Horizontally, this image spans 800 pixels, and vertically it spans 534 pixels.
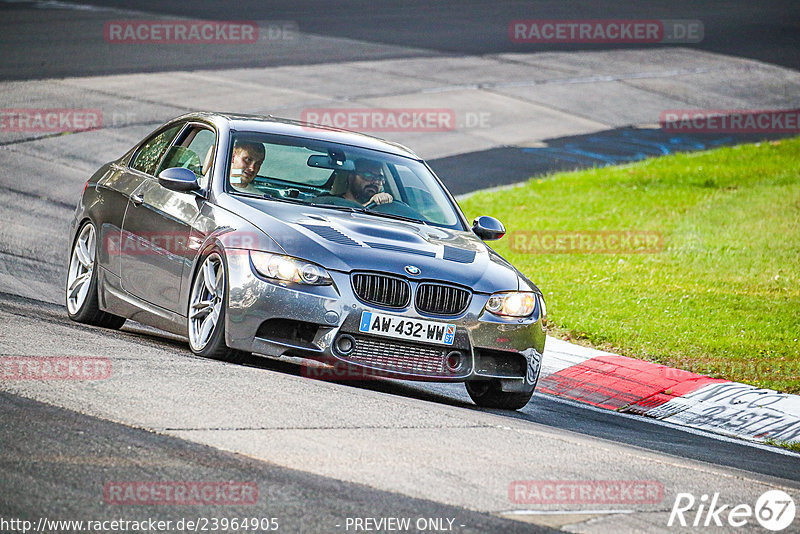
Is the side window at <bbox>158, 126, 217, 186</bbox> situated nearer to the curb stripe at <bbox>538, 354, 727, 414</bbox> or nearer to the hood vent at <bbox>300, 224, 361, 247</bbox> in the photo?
the hood vent at <bbox>300, 224, 361, 247</bbox>

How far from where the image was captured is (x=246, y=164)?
847cm

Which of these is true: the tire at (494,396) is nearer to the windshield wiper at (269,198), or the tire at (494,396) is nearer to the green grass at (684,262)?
the windshield wiper at (269,198)

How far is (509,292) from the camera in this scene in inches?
309

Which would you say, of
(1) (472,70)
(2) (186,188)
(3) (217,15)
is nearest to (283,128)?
(2) (186,188)

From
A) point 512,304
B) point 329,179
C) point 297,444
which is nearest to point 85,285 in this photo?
point 329,179

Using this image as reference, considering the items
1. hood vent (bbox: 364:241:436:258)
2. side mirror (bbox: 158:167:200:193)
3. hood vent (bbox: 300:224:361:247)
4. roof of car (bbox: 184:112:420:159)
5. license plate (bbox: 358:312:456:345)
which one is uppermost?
roof of car (bbox: 184:112:420:159)

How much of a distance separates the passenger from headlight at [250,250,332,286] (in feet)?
3.36

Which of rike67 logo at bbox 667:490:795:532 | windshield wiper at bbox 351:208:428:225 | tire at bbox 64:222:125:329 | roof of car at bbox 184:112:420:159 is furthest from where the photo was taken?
tire at bbox 64:222:125:329

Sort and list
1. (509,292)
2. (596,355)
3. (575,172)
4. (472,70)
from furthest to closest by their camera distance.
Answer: (472,70) → (575,172) → (596,355) → (509,292)

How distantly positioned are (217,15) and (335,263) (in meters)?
27.2

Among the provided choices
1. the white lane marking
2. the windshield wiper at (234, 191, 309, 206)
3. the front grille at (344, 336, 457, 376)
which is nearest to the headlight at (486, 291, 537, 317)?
the front grille at (344, 336, 457, 376)

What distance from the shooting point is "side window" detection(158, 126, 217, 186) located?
862 cm

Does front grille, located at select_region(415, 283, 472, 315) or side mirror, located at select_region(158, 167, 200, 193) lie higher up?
side mirror, located at select_region(158, 167, 200, 193)

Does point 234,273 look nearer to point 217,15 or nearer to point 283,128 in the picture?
point 283,128
